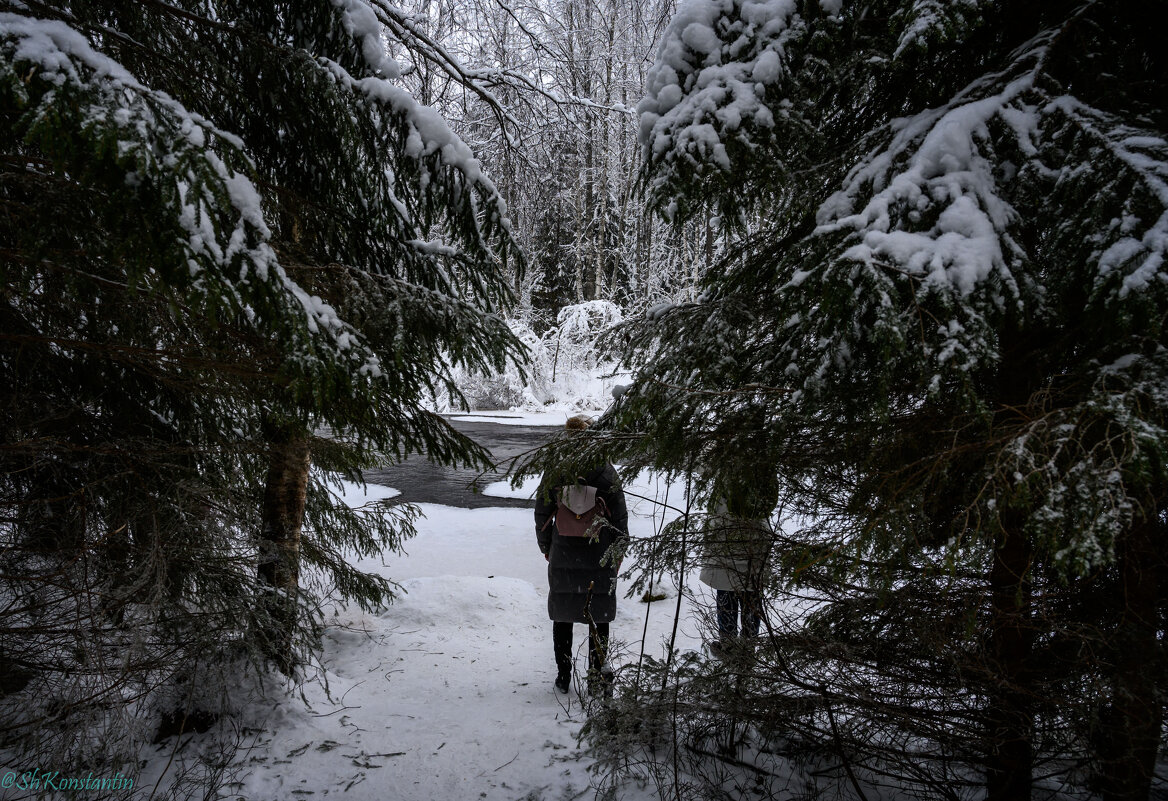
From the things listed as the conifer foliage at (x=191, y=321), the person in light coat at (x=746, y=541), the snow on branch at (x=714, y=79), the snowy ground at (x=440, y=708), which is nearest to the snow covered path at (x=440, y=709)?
the snowy ground at (x=440, y=708)

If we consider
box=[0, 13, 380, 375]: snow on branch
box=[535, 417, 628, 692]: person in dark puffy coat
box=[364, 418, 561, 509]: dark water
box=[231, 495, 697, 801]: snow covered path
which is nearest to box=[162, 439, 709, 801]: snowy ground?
box=[231, 495, 697, 801]: snow covered path

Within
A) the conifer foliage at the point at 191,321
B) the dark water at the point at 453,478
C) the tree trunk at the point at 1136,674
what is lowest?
→ the dark water at the point at 453,478

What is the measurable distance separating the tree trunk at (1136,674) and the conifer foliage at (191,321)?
2792mm

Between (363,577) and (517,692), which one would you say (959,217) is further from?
(363,577)

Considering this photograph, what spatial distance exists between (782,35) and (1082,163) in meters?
1.04

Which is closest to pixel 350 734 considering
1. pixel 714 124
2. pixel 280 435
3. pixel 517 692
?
pixel 517 692

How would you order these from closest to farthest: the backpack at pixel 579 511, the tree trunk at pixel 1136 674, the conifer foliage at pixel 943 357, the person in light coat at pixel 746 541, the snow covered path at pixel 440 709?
the conifer foliage at pixel 943 357
the tree trunk at pixel 1136 674
the person in light coat at pixel 746 541
the snow covered path at pixel 440 709
the backpack at pixel 579 511

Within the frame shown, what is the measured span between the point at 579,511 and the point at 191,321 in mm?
2552

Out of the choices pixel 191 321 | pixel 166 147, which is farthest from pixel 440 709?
pixel 166 147

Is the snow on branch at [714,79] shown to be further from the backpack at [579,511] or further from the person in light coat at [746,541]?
the backpack at [579,511]

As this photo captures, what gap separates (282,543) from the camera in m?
3.65

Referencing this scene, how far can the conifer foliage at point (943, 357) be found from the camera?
1454 mm

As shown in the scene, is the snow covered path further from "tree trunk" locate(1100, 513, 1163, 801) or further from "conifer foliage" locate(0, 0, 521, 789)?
"tree trunk" locate(1100, 513, 1163, 801)

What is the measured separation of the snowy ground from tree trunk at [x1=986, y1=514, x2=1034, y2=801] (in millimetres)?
1417
